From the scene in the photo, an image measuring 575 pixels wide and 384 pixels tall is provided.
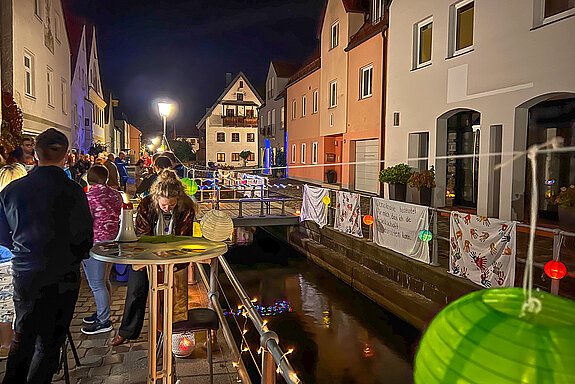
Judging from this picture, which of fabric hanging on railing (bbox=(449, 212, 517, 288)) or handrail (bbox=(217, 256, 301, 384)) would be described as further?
fabric hanging on railing (bbox=(449, 212, 517, 288))

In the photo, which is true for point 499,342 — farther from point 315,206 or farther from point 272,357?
point 315,206

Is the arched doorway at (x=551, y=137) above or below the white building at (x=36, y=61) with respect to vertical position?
below

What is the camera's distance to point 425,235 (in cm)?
809

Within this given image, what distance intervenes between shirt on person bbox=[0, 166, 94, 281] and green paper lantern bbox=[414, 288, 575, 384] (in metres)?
2.62

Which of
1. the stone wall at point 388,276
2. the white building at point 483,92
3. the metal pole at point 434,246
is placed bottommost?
the stone wall at point 388,276

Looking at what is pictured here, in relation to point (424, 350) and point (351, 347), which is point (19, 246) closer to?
point (424, 350)

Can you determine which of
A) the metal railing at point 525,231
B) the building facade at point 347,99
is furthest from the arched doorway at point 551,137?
the building facade at point 347,99

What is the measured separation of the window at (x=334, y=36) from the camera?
2217cm

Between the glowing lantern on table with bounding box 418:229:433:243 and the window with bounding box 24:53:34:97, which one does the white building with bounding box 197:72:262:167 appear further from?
the glowing lantern on table with bounding box 418:229:433:243

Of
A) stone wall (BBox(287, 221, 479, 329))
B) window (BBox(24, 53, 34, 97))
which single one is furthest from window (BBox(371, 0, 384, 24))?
window (BBox(24, 53, 34, 97))

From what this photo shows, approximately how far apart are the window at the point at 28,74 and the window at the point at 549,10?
1418 cm

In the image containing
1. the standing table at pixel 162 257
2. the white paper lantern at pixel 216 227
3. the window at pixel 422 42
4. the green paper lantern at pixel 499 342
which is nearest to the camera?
the green paper lantern at pixel 499 342

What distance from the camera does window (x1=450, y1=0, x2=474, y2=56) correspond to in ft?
39.7

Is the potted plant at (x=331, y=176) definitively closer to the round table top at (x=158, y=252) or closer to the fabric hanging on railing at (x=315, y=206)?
the fabric hanging on railing at (x=315, y=206)
